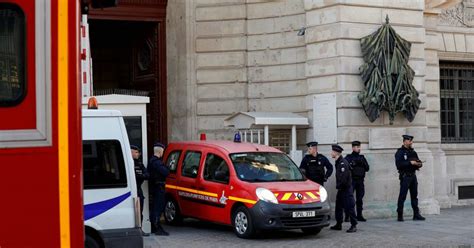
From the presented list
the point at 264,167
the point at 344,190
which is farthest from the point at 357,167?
the point at 264,167

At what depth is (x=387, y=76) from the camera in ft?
58.0

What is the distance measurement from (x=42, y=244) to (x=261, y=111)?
14827mm

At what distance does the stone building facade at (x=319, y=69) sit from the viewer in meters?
17.5

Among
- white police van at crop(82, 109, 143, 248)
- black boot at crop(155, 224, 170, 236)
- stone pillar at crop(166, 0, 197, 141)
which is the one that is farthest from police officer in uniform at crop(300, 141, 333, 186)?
white police van at crop(82, 109, 143, 248)

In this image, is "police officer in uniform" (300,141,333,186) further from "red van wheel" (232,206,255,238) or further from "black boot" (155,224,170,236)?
"black boot" (155,224,170,236)

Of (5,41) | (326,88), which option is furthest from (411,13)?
(5,41)

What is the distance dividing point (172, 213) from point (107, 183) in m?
6.11

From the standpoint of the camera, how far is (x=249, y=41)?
19578 mm

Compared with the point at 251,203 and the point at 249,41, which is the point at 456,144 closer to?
the point at 249,41

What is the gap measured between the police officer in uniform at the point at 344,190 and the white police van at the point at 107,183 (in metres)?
6.03

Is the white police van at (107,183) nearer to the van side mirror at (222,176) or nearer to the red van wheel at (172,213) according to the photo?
the van side mirror at (222,176)

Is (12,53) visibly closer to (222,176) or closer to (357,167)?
(222,176)

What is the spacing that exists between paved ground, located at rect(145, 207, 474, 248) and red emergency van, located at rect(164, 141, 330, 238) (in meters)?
0.30

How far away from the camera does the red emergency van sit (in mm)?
13781
